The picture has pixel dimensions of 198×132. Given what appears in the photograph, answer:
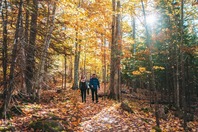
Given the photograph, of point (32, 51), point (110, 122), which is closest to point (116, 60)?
point (110, 122)

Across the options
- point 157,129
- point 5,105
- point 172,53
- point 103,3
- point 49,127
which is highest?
point 103,3

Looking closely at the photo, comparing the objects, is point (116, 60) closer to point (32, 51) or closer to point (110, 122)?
point (110, 122)

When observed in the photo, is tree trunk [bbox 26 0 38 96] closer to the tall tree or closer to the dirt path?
the dirt path

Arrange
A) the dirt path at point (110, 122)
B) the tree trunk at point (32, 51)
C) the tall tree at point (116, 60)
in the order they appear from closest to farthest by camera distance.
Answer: the tree trunk at point (32, 51) < the dirt path at point (110, 122) < the tall tree at point (116, 60)

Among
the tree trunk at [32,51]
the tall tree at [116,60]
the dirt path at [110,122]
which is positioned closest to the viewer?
the tree trunk at [32,51]

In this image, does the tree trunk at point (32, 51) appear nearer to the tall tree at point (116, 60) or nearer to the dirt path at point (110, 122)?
the dirt path at point (110, 122)

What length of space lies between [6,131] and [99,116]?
4.25 m

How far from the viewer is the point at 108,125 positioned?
7906 mm

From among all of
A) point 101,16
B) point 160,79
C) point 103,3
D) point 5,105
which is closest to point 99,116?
point 5,105

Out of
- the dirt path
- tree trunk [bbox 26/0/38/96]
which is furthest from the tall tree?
tree trunk [bbox 26/0/38/96]

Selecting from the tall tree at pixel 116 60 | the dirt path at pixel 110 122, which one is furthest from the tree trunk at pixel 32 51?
the tall tree at pixel 116 60

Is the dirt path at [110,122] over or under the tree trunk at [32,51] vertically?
under

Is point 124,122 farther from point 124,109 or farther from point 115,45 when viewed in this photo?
point 115,45

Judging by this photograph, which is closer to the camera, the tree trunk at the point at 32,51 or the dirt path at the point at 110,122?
the tree trunk at the point at 32,51
